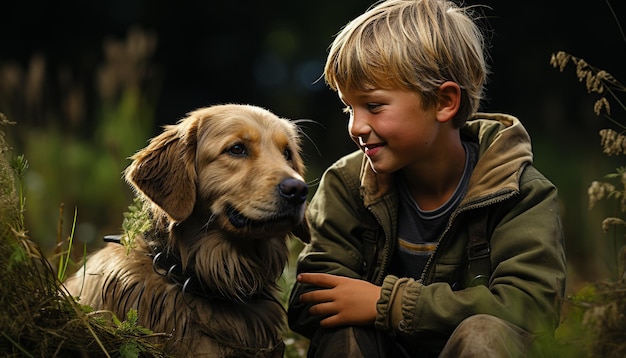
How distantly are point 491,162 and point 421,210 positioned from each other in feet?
1.20

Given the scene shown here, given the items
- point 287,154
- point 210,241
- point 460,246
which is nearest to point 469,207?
point 460,246

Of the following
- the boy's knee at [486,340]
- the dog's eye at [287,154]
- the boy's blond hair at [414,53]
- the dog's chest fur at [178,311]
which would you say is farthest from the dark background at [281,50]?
the boy's knee at [486,340]

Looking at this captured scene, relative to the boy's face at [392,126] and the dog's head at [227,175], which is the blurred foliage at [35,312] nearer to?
the dog's head at [227,175]

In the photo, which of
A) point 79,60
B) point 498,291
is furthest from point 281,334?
point 79,60

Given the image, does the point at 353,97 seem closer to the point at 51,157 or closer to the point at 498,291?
the point at 498,291

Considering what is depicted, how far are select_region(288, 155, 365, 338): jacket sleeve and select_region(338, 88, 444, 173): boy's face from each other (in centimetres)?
24

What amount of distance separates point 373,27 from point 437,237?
2.88ft

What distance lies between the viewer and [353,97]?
317 cm

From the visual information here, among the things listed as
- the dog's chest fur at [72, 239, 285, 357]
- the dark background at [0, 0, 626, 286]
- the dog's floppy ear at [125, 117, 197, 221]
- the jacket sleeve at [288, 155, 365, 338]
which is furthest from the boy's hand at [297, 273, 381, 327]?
the dark background at [0, 0, 626, 286]

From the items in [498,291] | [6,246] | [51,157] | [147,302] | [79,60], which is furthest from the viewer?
[79,60]

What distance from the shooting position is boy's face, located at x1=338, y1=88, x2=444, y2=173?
3.09 m

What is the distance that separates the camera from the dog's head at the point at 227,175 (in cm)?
303

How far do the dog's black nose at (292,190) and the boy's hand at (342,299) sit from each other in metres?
0.29

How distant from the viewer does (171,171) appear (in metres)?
3.15
